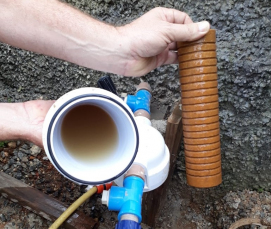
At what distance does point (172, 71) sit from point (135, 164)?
811 mm

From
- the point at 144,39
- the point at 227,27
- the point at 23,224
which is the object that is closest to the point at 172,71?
the point at 227,27

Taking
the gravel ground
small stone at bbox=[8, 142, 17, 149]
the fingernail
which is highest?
the fingernail

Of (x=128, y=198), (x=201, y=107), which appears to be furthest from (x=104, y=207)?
(x=201, y=107)

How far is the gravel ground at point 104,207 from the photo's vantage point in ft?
5.03

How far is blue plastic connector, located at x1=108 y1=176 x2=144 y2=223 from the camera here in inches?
34.4

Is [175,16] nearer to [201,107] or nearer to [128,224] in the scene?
[201,107]

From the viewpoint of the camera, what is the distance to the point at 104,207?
1.63 m

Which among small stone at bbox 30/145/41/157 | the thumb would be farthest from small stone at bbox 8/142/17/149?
the thumb

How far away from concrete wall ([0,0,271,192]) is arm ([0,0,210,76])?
402 mm

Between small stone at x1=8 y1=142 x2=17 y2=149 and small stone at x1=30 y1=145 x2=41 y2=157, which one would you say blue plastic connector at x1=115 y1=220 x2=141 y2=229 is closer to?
small stone at x1=30 y1=145 x2=41 y2=157

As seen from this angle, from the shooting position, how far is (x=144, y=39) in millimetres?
1027

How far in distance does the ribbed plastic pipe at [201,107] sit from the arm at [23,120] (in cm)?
54

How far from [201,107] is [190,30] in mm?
282

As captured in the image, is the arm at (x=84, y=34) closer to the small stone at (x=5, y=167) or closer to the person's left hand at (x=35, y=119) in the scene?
the person's left hand at (x=35, y=119)
